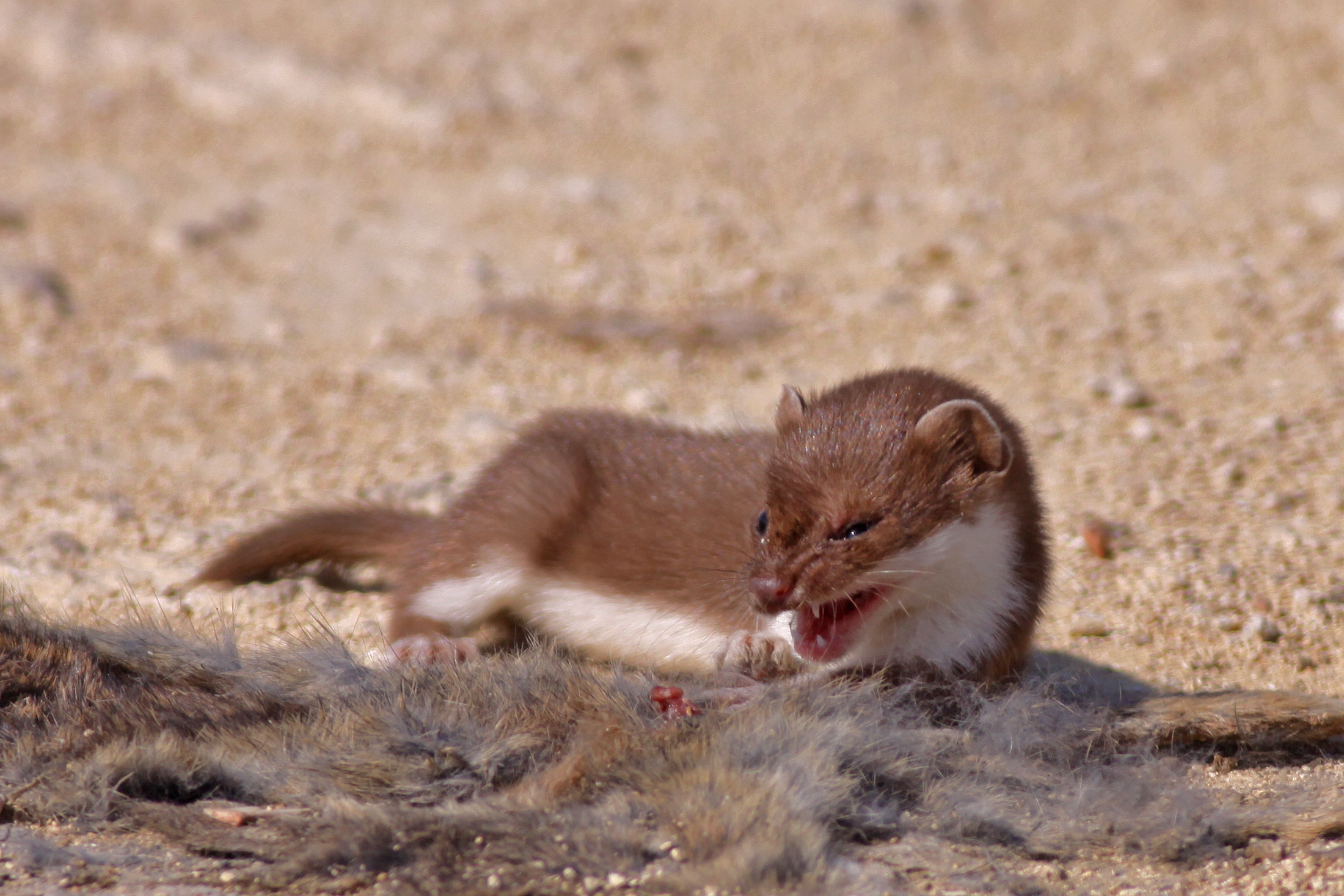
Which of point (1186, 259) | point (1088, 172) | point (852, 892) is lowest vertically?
point (852, 892)

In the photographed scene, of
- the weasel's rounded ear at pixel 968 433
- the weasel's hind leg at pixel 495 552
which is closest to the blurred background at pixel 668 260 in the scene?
the weasel's hind leg at pixel 495 552

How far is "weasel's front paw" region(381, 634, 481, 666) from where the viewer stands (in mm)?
3701

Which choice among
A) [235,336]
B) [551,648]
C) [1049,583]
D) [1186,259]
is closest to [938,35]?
[1186,259]

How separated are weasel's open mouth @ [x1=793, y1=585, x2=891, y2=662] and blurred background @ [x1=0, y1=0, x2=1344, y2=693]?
928mm

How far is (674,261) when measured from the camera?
702 cm

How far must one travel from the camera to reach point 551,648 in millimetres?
3475

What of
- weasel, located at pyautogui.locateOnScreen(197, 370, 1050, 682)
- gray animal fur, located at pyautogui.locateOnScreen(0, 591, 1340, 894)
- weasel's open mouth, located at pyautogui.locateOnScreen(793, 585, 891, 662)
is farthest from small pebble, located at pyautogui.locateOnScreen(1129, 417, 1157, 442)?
gray animal fur, located at pyautogui.locateOnScreen(0, 591, 1340, 894)

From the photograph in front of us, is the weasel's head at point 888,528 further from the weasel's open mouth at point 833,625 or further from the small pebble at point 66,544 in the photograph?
the small pebble at point 66,544

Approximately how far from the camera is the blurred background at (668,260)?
4676mm

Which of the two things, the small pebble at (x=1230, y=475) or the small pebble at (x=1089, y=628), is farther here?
the small pebble at (x=1230, y=475)

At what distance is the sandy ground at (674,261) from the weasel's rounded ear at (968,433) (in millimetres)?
858

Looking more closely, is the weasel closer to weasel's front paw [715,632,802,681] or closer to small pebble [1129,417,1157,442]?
weasel's front paw [715,632,802,681]

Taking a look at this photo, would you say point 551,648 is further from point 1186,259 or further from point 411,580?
point 1186,259

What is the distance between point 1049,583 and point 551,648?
4.32 feet
